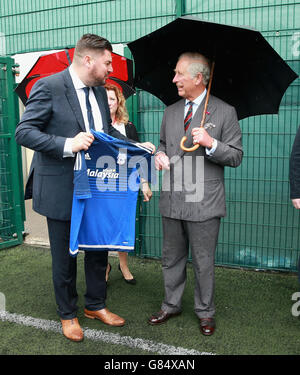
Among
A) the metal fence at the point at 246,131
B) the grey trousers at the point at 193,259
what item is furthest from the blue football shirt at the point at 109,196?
the metal fence at the point at 246,131

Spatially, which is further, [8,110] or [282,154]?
[8,110]

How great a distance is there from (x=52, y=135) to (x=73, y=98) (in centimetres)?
31

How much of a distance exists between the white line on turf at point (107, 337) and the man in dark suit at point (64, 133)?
151 millimetres

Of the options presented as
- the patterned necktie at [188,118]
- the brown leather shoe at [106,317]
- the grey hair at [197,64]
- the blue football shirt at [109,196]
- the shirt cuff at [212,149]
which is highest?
the grey hair at [197,64]

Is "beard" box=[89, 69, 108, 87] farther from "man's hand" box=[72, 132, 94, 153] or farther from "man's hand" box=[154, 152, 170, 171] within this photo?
"man's hand" box=[154, 152, 170, 171]

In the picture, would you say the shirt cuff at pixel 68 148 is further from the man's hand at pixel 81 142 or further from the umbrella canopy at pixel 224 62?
the umbrella canopy at pixel 224 62

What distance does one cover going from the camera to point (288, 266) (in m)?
4.21

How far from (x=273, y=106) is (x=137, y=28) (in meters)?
2.22

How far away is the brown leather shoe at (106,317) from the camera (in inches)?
A: 124

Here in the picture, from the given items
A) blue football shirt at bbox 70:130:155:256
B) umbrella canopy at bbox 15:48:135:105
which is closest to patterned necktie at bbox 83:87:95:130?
blue football shirt at bbox 70:130:155:256

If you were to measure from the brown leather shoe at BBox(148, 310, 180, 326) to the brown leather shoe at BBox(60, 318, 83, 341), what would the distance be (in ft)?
1.87

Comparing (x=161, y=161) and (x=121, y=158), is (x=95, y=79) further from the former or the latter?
(x=161, y=161)

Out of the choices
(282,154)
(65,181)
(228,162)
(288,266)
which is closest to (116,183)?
(65,181)

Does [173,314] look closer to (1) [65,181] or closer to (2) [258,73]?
(1) [65,181]
